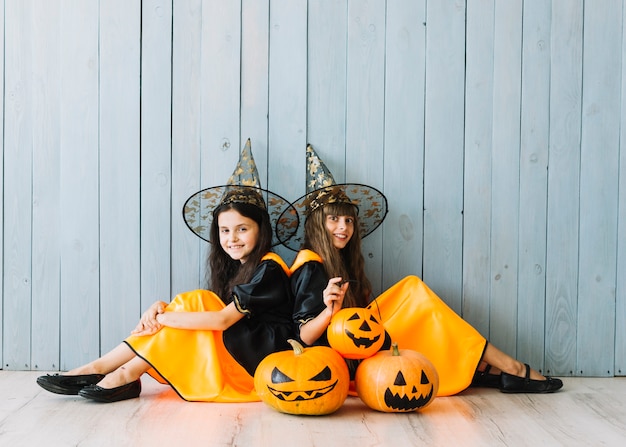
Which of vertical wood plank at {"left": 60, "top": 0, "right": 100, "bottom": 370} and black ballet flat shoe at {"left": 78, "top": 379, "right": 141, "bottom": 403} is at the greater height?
vertical wood plank at {"left": 60, "top": 0, "right": 100, "bottom": 370}

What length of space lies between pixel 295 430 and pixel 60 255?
1338 mm

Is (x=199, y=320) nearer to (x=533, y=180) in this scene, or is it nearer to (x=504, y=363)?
(x=504, y=363)

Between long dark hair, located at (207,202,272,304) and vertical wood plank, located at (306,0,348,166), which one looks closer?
long dark hair, located at (207,202,272,304)

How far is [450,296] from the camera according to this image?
290 centimetres

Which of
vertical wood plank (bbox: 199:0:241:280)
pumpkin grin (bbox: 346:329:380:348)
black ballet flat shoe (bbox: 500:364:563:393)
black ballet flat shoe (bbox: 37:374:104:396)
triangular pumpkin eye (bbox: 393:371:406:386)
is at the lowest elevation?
black ballet flat shoe (bbox: 500:364:563:393)

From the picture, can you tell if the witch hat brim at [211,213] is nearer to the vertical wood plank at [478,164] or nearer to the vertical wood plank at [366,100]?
the vertical wood plank at [366,100]

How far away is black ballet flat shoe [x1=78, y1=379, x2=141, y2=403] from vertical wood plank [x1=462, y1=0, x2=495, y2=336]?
Answer: 4.46ft

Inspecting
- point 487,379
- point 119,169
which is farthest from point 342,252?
point 119,169

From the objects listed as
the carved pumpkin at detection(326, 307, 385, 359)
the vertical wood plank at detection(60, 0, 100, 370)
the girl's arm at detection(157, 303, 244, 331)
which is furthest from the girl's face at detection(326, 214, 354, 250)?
the vertical wood plank at detection(60, 0, 100, 370)

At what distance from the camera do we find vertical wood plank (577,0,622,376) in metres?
2.89

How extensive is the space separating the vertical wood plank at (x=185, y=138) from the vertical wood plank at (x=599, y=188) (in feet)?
5.26

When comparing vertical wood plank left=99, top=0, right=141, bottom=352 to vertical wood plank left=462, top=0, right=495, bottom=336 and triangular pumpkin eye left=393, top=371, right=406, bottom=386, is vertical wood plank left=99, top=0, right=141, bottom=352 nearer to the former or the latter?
triangular pumpkin eye left=393, top=371, right=406, bottom=386

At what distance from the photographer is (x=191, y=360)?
249 cm

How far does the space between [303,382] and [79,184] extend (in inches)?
52.2
